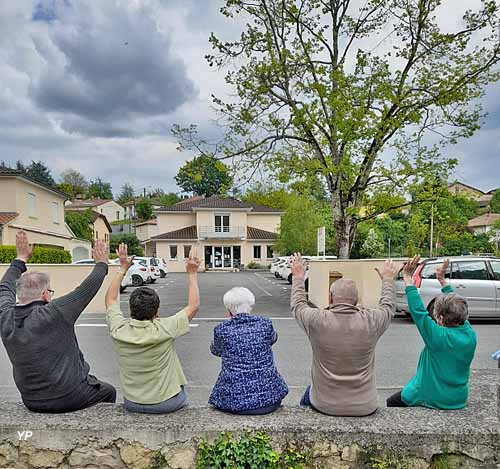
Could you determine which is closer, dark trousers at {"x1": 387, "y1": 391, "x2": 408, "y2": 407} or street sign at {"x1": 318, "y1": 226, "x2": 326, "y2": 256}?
dark trousers at {"x1": 387, "y1": 391, "x2": 408, "y2": 407}

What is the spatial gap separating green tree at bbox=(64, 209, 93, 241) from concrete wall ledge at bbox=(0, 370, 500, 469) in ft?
144

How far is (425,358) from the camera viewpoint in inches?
→ 134

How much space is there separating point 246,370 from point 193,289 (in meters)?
0.71

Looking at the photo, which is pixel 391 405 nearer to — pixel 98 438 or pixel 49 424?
pixel 98 438

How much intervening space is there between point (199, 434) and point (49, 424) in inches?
38.9

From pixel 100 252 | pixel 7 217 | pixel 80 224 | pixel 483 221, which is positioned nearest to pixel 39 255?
pixel 7 217

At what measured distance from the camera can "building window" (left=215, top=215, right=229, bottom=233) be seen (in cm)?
4634

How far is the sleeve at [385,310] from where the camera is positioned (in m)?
3.10

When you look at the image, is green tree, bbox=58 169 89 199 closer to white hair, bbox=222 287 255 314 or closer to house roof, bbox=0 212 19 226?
house roof, bbox=0 212 19 226

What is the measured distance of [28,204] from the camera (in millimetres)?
27406

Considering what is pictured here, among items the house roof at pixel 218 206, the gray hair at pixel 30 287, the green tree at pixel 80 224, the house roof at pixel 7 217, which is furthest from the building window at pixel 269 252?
the gray hair at pixel 30 287

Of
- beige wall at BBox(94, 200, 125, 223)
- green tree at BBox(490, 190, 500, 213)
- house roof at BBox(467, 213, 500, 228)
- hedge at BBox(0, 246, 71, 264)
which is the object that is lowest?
hedge at BBox(0, 246, 71, 264)

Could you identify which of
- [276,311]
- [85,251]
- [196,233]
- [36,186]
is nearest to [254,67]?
[276,311]

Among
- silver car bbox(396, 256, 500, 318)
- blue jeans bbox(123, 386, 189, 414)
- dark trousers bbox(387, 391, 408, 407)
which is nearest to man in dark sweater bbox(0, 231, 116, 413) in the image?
blue jeans bbox(123, 386, 189, 414)
